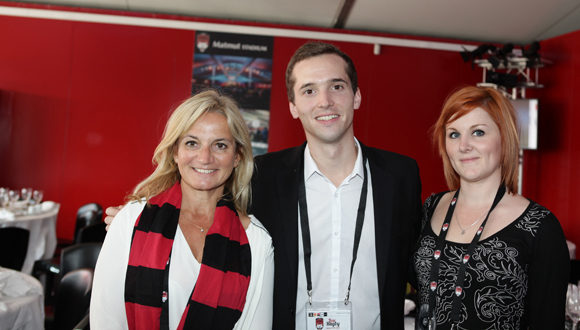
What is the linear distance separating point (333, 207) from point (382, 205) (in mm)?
225

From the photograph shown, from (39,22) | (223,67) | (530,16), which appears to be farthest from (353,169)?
(39,22)

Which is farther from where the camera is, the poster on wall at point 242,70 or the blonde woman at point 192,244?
the poster on wall at point 242,70

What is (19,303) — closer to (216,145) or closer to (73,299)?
(73,299)

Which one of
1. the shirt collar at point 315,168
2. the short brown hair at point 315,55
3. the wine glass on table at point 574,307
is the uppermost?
the short brown hair at point 315,55

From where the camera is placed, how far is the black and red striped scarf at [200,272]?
1.54 m

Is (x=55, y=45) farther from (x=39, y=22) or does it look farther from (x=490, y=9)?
(x=490, y=9)

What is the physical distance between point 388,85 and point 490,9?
73.7 inches

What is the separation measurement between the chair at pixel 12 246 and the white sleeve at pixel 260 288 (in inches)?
103

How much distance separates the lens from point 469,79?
23.3ft

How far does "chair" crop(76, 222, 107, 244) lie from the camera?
13.3 feet

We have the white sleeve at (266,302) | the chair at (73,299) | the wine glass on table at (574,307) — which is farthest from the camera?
the chair at (73,299)

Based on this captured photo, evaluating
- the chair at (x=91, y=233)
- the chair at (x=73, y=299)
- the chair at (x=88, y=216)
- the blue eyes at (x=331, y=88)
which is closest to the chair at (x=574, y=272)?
the blue eyes at (x=331, y=88)

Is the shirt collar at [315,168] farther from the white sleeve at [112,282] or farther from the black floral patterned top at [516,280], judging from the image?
the white sleeve at [112,282]

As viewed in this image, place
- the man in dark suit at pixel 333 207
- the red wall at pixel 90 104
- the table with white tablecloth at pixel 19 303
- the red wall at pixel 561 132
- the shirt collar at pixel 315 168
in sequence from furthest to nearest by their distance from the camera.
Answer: the red wall at pixel 90 104 < the red wall at pixel 561 132 < the table with white tablecloth at pixel 19 303 < the shirt collar at pixel 315 168 < the man in dark suit at pixel 333 207
